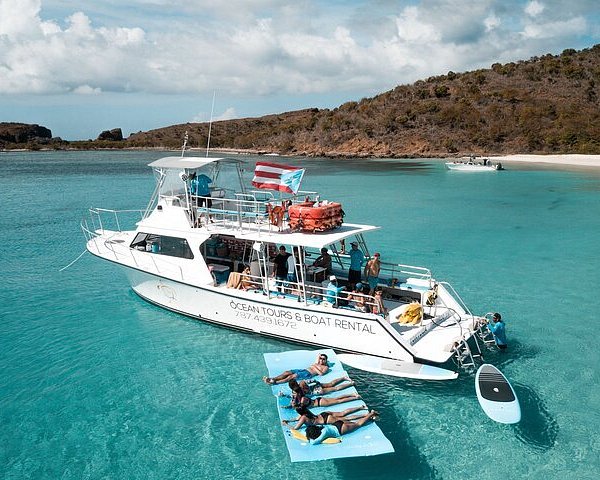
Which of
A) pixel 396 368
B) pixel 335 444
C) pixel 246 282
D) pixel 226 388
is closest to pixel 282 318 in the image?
pixel 246 282

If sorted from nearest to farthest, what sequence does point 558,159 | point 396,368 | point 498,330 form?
point 396,368, point 498,330, point 558,159

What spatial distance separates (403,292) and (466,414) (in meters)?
4.75

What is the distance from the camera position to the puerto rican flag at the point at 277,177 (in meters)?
14.8

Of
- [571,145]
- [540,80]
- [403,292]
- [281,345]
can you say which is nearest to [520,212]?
[403,292]

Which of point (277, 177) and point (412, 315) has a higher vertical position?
point (277, 177)

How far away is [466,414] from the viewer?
1147cm

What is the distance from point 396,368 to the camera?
1230 cm

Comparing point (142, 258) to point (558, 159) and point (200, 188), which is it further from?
point (558, 159)

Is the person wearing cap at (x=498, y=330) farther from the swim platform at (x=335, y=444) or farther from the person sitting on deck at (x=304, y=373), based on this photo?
the person sitting on deck at (x=304, y=373)

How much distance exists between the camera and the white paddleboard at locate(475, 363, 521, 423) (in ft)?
34.7

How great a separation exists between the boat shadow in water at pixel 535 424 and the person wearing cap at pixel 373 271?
489 centimetres

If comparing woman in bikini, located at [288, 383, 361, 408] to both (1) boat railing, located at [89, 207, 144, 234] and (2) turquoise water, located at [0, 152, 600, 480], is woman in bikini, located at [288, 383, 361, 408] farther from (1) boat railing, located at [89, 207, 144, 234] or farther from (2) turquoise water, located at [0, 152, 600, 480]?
(1) boat railing, located at [89, 207, 144, 234]

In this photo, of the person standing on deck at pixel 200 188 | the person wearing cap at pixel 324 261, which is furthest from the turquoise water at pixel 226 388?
the person standing on deck at pixel 200 188

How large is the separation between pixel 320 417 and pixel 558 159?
300 feet
